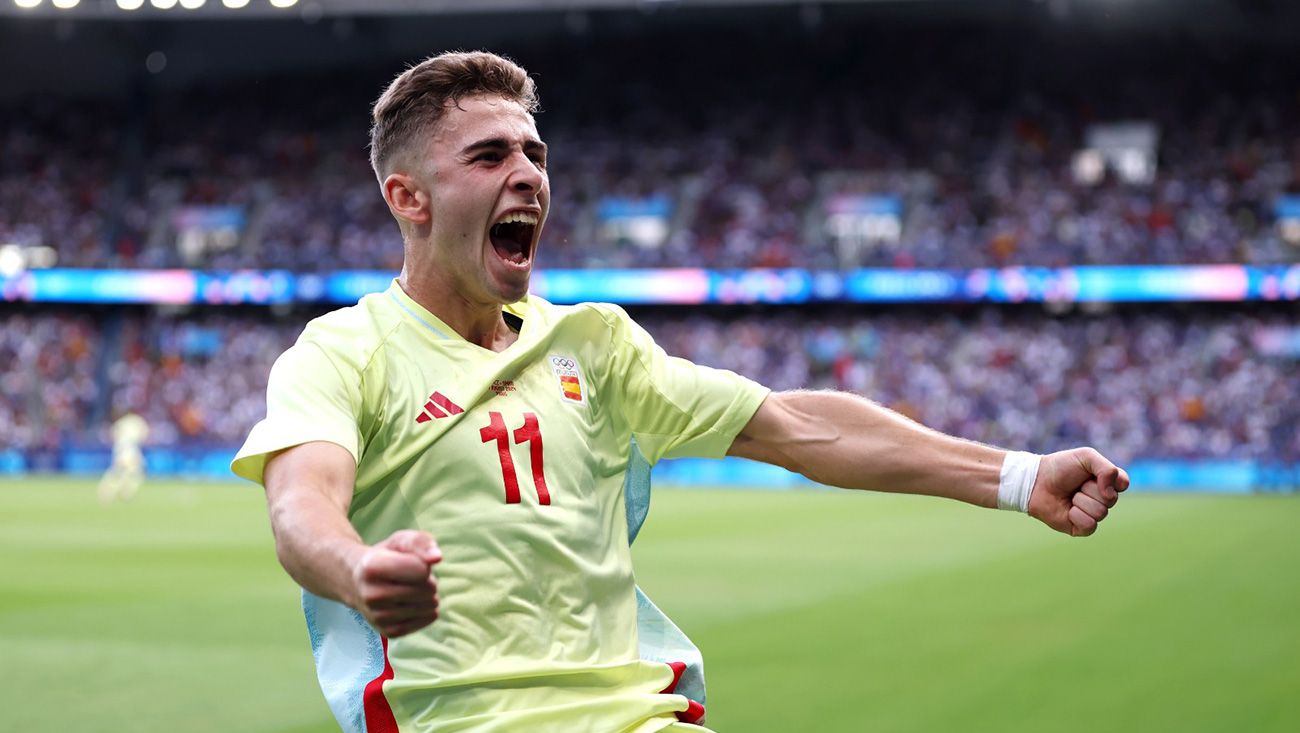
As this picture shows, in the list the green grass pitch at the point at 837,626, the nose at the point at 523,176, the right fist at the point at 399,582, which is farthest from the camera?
the green grass pitch at the point at 837,626

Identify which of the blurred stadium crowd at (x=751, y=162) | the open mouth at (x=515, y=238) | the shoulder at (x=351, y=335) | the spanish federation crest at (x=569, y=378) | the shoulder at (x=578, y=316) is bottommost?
the spanish federation crest at (x=569, y=378)

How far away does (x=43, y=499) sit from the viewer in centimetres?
2798

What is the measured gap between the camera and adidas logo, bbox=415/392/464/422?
2939 millimetres

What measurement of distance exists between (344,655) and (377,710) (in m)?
0.16

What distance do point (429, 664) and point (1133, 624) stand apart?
371 inches

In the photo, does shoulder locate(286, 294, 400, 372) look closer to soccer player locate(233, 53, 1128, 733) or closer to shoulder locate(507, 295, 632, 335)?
soccer player locate(233, 53, 1128, 733)

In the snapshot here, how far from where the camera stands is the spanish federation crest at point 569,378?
10.5 ft

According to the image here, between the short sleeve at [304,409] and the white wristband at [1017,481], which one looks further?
the white wristband at [1017,481]

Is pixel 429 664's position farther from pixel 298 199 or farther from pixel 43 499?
pixel 298 199

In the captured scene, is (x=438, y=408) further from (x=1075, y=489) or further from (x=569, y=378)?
(x=1075, y=489)

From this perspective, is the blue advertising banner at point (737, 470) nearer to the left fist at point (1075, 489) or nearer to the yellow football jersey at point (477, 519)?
the left fist at point (1075, 489)

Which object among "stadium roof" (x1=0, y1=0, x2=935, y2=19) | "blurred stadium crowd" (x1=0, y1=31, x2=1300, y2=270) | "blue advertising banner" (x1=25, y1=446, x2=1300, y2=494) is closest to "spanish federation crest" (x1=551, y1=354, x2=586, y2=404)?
"blue advertising banner" (x1=25, y1=446, x2=1300, y2=494)

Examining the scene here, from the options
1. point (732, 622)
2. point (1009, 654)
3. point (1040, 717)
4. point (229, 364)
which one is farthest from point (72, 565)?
point (229, 364)

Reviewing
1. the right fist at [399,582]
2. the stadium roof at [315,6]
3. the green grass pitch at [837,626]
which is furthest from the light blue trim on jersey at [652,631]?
the stadium roof at [315,6]
